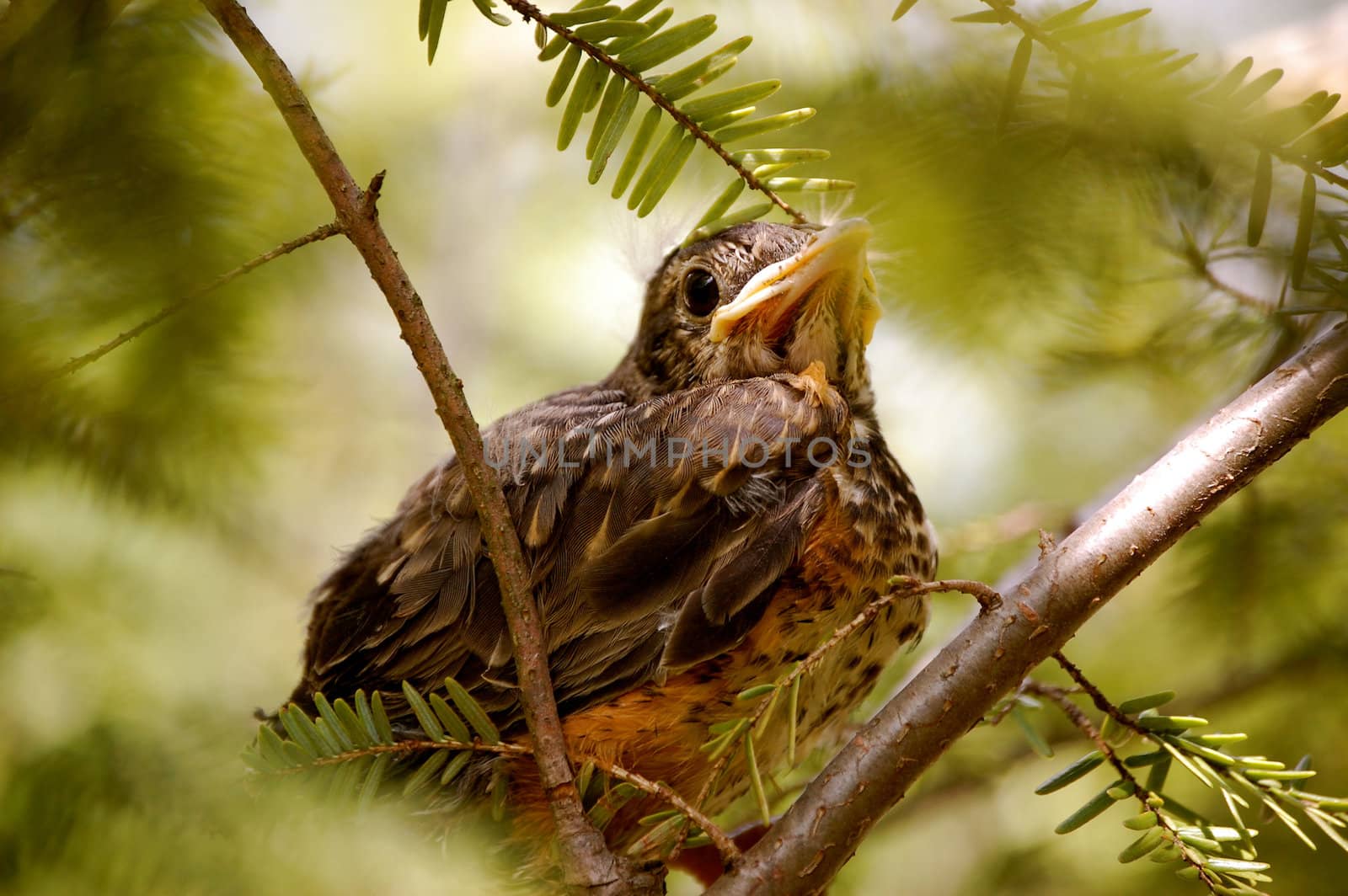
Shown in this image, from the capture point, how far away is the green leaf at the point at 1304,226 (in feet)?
2.65

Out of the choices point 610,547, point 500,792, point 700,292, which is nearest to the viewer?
point 500,792

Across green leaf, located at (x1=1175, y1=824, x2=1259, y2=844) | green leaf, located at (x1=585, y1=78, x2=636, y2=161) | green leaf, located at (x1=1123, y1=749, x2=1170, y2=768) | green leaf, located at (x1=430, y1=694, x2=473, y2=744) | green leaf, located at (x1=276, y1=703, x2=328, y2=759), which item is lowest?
green leaf, located at (x1=1175, y1=824, x2=1259, y2=844)

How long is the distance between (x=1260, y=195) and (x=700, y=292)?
857mm

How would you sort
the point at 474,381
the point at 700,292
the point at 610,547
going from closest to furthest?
1. the point at 610,547
2. the point at 700,292
3. the point at 474,381

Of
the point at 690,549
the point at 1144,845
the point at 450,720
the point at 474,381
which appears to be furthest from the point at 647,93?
the point at 474,381

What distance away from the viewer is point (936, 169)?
1127mm

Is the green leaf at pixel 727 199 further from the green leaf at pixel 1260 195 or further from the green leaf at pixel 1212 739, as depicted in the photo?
the green leaf at pixel 1212 739

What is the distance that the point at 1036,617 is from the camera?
3.08ft

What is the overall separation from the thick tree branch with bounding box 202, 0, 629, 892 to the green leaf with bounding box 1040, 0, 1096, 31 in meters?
0.56

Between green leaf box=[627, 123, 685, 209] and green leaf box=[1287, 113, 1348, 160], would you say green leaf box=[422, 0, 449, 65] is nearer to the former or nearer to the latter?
green leaf box=[627, 123, 685, 209]

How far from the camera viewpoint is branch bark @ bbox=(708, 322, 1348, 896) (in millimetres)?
905

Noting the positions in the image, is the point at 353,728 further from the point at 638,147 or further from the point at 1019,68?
the point at 1019,68

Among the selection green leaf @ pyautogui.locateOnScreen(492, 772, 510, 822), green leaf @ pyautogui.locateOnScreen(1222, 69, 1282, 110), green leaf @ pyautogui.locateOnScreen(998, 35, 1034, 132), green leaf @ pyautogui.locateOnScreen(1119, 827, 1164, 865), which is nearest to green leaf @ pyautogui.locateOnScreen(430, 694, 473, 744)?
green leaf @ pyautogui.locateOnScreen(492, 772, 510, 822)

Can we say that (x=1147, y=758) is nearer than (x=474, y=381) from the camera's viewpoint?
Yes
